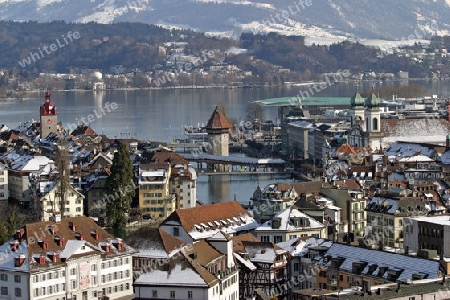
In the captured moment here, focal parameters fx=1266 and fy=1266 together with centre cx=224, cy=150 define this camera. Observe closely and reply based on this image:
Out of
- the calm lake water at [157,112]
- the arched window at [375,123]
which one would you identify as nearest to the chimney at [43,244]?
the calm lake water at [157,112]

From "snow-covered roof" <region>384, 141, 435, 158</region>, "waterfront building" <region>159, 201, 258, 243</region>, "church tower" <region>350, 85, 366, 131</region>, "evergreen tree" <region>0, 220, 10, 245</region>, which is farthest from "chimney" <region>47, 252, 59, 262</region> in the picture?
"church tower" <region>350, 85, 366, 131</region>

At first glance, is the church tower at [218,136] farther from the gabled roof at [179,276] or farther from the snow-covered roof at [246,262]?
the gabled roof at [179,276]

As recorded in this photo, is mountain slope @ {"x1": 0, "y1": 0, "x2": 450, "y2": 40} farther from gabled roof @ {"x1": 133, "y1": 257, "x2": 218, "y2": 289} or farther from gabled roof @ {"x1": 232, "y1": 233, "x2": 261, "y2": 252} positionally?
gabled roof @ {"x1": 133, "y1": 257, "x2": 218, "y2": 289}

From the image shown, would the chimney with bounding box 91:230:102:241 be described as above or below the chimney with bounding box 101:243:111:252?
above

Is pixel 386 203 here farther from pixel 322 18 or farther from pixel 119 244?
pixel 322 18

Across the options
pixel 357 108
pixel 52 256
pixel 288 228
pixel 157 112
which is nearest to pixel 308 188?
pixel 288 228
